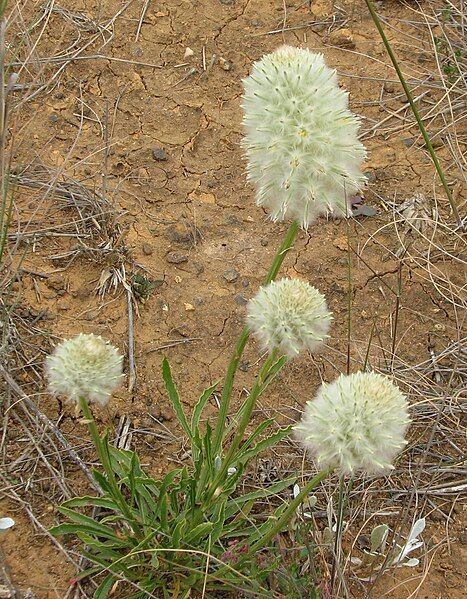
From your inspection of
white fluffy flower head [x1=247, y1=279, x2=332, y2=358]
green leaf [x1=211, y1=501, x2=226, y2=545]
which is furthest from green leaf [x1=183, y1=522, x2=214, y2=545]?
white fluffy flower head [x1=247, y1=279, x2=332, y2=358]

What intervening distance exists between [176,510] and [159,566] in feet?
0.65

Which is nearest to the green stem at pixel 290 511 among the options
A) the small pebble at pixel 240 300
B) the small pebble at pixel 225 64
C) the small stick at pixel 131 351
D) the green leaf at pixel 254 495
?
the green leaf at pixel 254 495

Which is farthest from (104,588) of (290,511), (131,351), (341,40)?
(341,40)

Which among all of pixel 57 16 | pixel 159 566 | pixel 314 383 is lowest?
pixel 314 383

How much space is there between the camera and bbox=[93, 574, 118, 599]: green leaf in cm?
242

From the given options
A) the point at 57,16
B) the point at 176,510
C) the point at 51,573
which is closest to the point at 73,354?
the point at 176,510

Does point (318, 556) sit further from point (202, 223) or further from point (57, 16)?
point (57, 16)

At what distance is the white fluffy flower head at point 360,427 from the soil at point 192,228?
93 cm

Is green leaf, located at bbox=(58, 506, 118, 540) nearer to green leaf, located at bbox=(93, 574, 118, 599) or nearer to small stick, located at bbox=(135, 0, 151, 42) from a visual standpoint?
green leaf, located at bbox=(93, 574, 118, 599)

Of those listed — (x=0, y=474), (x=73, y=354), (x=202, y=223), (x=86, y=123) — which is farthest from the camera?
(x=86, y=123)

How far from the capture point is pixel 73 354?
80.4 inches

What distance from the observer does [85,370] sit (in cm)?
202

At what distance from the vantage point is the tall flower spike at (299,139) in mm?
1892

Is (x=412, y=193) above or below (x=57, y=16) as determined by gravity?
below
